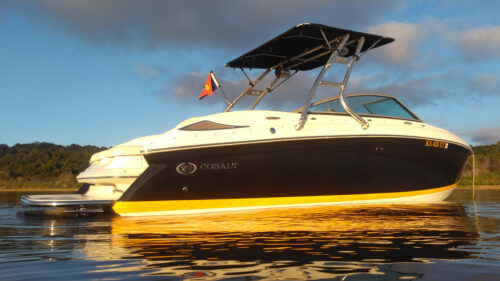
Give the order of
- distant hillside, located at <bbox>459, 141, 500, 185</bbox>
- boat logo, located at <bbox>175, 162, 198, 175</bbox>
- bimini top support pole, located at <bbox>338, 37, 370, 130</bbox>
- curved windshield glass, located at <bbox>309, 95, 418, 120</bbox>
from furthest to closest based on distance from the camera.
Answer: distant hillside, located at <bbox>459, 141, 500, 185</bbox>, curved windshield glass, located at <bbox>309, 95, 418, 120</bbox>, bimini top support pole, located at <bbox>338, 37, 370, 130</bbox>, boat logo, located at <bbox>175, 162, 198, 175</bbox>

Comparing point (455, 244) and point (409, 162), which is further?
point (409, 162)

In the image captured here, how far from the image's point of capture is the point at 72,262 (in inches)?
123

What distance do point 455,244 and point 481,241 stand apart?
0.40m

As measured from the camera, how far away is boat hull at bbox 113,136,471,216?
23.9 feet

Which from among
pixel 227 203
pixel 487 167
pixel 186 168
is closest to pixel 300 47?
pixel 227 203

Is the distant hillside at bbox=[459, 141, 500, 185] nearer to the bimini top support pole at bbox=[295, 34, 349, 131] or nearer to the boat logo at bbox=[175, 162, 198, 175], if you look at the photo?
the bimini top support pole at bbox=[295, 34, 349, 131]

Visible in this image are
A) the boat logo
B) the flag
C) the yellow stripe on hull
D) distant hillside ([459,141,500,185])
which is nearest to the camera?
the boat logo

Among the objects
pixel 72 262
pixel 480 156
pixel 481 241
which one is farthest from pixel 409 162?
pixel 480 156

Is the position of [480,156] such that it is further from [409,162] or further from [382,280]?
[382,280]

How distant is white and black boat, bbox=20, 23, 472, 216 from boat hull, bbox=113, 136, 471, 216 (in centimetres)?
2

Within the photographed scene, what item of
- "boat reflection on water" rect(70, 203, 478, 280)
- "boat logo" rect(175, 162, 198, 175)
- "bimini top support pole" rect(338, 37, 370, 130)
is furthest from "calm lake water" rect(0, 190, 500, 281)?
"bimini top support pole" rect(338, 37, 370, 130)

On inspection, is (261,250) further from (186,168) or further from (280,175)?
(280,175)

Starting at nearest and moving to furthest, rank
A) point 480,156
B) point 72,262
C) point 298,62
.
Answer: point 72,262 → point 298,62 → point 480,156

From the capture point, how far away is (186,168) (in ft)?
23.7
